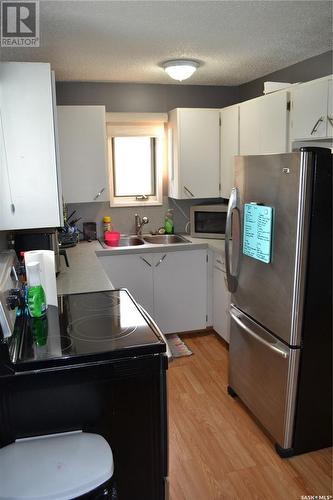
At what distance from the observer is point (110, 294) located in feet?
6.82

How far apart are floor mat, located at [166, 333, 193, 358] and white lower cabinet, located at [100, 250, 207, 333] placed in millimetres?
105

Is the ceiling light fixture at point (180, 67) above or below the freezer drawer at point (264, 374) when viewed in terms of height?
above

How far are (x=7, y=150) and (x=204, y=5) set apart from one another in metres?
1.16

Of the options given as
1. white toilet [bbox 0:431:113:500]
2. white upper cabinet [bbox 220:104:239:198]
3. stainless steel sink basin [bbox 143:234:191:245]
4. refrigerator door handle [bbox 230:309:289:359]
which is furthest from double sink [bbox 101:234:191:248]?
white toilet [bbox 0:431:113:500]

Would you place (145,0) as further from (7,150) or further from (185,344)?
(185,344)

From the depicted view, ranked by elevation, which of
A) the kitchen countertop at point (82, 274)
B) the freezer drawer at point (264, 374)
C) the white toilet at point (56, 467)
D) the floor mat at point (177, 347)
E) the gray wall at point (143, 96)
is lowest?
the floor mat at point (177, 347)

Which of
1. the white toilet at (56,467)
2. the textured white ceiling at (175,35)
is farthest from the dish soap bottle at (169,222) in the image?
the white toilet at (56,467)

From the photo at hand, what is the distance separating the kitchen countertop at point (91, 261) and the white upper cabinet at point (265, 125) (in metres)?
0.89

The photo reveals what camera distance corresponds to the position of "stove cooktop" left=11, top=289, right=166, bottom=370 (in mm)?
1409

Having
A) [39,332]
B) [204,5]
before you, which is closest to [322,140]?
[204,5]

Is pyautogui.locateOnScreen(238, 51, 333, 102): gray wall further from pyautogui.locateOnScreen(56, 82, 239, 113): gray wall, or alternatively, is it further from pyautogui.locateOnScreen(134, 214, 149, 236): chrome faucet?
pyautogui.locateOnScreen(134, 214, 149, 236): chrome faucet

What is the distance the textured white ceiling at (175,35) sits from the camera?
1872 mm

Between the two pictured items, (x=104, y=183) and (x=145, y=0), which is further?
(x=104, y=183)

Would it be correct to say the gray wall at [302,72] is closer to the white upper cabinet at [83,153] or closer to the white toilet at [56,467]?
the white upper cabinet at [83,153]
